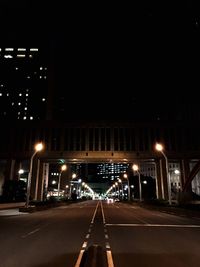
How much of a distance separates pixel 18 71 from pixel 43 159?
263 feet

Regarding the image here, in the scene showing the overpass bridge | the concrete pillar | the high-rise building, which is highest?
the high-rise building

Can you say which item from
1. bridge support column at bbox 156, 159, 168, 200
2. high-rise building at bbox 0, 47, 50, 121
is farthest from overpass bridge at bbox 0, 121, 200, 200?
high-rise building at bbox 0, 47, 50, 121

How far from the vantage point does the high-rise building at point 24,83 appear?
130250 mm

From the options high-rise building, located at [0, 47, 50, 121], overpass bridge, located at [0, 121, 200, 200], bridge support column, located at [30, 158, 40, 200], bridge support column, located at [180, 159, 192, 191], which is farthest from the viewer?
high-rise building, located at [0, 47, 50, 121]

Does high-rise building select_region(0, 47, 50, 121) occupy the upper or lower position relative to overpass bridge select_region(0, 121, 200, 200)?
upper

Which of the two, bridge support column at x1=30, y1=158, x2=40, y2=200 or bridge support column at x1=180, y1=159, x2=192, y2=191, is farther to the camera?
bridge support column at x1=30, y1=158, x2=40, y2=200

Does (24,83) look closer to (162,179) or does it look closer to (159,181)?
(159,181)

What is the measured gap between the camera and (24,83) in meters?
136

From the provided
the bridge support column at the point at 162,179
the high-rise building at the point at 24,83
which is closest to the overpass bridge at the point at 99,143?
the bridge support column at the point at 162,179

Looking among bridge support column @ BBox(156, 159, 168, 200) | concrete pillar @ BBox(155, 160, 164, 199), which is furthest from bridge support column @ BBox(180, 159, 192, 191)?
concrete pillar @ BBox(155, 160, 164, 199)

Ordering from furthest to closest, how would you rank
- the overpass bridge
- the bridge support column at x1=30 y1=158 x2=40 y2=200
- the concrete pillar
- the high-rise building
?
the high-rise building → the concrete pillar → the overpass bridge → the bridge support column at x1=30 y1=158 x2=40 y2=200

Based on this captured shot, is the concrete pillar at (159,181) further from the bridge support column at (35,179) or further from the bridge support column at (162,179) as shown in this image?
the bridge support column at (35,179)

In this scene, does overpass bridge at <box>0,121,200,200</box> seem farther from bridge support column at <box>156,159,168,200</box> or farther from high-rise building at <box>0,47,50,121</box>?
high-rise building at <box>0,47,50,121</box>

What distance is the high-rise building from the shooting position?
13025 cm
